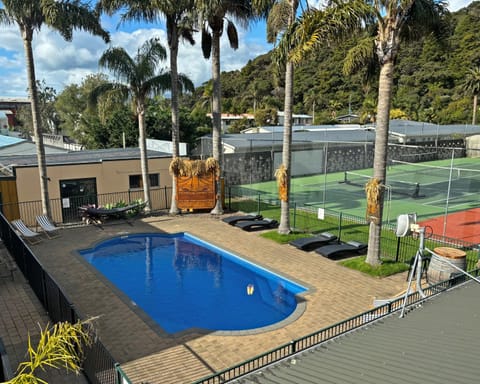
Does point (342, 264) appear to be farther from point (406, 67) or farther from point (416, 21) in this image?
point (406, 67)

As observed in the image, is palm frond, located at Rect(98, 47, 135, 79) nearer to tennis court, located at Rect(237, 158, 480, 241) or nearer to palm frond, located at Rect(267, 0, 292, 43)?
palm frond, located at Rect(267, 0, 292, 43)

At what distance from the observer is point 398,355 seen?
507cm

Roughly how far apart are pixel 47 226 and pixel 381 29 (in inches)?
587

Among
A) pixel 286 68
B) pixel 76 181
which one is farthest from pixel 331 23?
pixel 76 181

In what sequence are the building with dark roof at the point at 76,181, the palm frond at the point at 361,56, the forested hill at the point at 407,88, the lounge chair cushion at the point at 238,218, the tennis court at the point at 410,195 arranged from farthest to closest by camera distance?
the forested hill at the point at 407,88 < the tennis court at the point at 410,195 < the lounge chair cushion at the point at 238,218 < the building with dark roof at the point at 76,181 < the palm frond at the point at 361,56

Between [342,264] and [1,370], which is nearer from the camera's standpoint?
[1,370]

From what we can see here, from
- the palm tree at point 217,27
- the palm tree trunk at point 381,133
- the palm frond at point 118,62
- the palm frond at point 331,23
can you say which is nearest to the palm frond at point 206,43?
the palm tree at point 217,27

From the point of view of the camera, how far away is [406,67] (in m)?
71.1

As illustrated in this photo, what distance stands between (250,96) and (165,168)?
6298 centimetres

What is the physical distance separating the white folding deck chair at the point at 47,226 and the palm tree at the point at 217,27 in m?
7.91

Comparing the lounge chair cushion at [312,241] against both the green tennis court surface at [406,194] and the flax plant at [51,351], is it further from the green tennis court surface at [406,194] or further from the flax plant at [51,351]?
the flax plant at [51,351]

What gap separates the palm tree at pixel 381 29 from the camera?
1131 centimetres

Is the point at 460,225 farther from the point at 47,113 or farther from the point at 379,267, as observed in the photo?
the point at 47,113

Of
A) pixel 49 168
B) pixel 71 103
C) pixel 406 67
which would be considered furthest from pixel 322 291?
pixel 406 67
